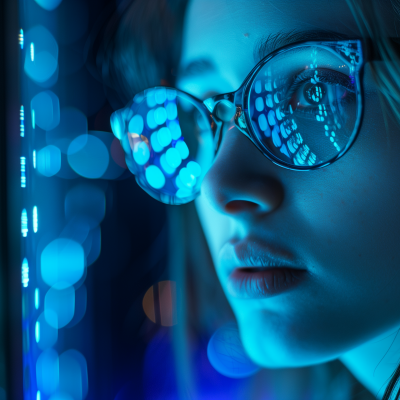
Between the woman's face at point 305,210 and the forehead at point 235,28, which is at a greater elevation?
the forehead at point 235,28

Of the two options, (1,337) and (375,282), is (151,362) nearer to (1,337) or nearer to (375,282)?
(1,337)

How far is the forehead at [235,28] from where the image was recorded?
408 mm

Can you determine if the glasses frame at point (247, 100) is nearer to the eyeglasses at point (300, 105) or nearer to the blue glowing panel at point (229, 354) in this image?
the eyeglasses at point (300, 105)

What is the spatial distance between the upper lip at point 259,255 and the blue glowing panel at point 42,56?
0.43 meters

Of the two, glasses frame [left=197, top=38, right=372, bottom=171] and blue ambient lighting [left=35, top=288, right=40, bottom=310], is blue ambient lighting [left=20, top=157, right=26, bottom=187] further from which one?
glasses frame [left=197, top=38, right=372, bottom=171]

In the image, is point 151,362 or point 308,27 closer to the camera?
point 308,27

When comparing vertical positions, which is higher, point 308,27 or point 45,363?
point 308,27

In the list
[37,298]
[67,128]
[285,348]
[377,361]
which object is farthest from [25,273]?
[377,361]

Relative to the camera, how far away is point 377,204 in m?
0.41

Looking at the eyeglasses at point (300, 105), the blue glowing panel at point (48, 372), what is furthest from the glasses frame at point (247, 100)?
the blue glowing panel at point (48, 372)

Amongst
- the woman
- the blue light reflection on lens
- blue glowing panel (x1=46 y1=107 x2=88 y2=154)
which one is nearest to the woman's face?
the woman

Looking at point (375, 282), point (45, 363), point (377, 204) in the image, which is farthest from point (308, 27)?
point (45, 363)

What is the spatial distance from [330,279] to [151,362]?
462mm

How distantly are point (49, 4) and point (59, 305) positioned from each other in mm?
536
